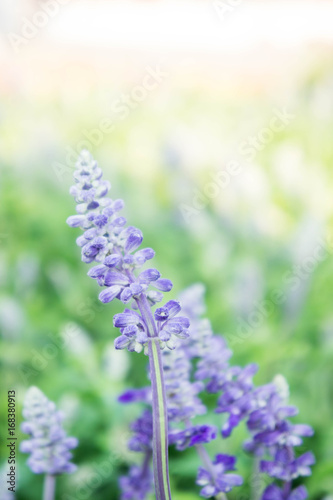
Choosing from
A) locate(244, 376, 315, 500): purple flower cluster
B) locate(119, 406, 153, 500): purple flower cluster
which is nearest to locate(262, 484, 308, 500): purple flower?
locate(244, 376, 315, 500): purple flower cluster

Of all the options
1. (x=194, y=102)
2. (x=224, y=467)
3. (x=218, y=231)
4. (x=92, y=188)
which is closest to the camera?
(x=92, y=188)

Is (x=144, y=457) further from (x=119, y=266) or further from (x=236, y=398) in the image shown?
(x=119, y=266)

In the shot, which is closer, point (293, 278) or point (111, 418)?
point (111, 418)

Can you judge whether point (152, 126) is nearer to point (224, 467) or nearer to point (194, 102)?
point (194, 102)

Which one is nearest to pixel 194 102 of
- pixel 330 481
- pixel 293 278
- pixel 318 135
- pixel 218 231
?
pixel 318 135

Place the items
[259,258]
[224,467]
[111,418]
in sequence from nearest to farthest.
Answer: [224,467], [111,418], [259,258]

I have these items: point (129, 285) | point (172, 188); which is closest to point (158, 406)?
point (129, 285)

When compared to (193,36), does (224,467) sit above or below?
below

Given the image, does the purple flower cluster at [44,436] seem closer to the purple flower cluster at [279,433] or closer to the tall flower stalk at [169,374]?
the tall flower stalk at [169,374]
